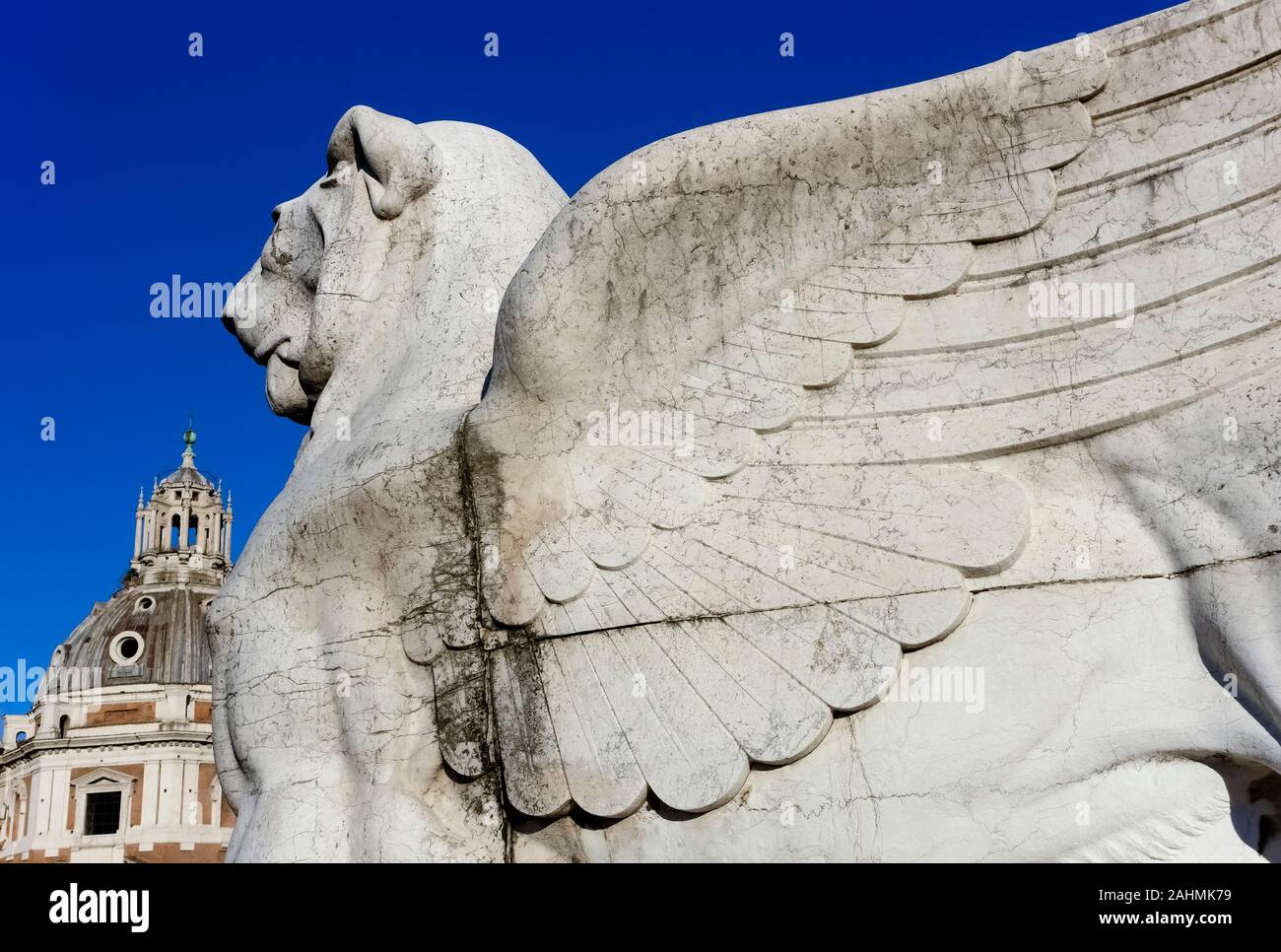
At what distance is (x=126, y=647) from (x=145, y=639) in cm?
66

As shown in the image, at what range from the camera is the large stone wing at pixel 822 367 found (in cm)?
320

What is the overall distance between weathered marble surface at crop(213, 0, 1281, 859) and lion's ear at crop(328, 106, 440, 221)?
2.56 ft

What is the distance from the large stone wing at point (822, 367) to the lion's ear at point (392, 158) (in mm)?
967

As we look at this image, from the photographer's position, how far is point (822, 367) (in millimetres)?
3465

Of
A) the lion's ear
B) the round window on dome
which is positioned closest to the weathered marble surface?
the lion's ear

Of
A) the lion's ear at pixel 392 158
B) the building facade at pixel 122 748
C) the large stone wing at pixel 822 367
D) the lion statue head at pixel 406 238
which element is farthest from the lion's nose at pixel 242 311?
the building facade at pixel 122 748

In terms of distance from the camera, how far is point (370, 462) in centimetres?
384

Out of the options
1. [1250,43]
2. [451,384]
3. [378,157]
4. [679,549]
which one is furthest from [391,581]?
[1250,43]

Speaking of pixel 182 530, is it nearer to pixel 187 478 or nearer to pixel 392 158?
pixel 187 478

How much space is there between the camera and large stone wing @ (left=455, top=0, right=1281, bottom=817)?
320 centimetres

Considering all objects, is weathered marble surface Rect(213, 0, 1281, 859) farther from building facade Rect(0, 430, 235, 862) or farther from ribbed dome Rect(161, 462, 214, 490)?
ribbed dome Rect(161, 462, 214, 490)

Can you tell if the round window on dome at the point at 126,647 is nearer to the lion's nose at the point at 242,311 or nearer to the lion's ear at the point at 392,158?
the lion's nose at the point at 242,311

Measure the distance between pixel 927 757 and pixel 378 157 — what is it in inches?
97.2

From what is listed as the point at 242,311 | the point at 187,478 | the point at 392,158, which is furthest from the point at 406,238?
the point at 187,478
